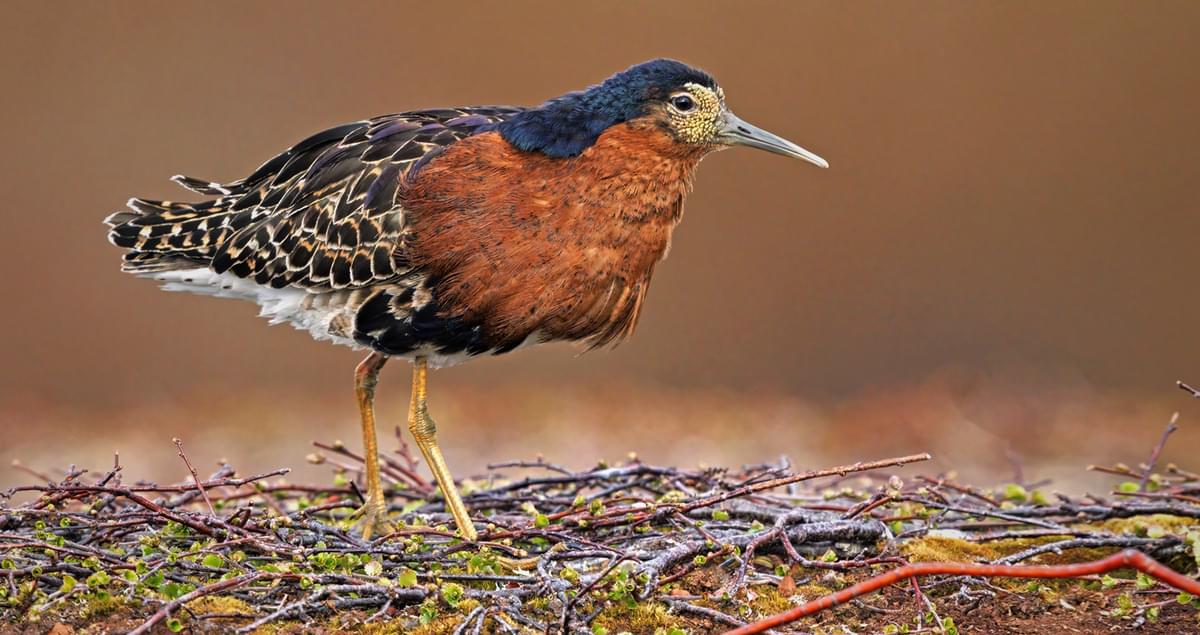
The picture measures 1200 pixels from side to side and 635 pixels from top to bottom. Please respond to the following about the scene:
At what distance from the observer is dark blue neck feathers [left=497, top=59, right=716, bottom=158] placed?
6133mm

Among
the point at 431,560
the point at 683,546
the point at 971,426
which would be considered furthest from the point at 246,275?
the point at 971,426

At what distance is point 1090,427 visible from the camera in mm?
11570

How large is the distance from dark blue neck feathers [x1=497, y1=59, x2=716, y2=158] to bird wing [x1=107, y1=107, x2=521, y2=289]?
1.15 feet

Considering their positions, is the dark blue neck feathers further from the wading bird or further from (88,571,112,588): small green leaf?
(88,571,112,588): small green leaf

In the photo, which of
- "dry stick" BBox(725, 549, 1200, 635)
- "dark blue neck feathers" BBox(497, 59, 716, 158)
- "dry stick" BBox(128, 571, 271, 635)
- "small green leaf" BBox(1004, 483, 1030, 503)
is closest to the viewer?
"dry stick" BBox(725, 549, 1200, 635)

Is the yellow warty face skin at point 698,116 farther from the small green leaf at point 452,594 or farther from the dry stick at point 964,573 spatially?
the dry stick at point 964,573

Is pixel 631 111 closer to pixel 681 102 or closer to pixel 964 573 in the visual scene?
pixel 681 102

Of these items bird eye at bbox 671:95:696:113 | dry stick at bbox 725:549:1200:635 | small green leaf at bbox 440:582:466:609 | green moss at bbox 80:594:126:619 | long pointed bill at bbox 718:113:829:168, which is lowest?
green moss at bbox 80:594:126:619

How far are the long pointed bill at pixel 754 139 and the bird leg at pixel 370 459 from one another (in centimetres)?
216

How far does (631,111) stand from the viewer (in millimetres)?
6191

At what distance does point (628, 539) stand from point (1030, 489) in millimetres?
3098

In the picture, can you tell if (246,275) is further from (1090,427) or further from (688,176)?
(1090,427)

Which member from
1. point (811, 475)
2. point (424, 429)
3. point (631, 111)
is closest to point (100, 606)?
point (424, 429)

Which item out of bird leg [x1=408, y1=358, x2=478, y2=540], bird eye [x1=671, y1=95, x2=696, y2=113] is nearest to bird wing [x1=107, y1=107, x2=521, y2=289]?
bird leg [x1=408, y1=358, x2=478, y2=540]
